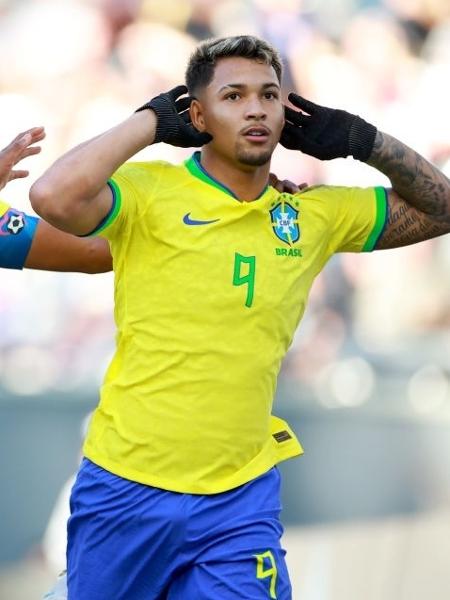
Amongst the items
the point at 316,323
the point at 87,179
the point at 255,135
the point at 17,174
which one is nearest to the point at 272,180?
the point at 255,135

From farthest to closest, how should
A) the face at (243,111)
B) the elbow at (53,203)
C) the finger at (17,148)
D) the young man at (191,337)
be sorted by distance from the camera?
1. the finger at (17,148)
2. the face at (243,111)
3. the young man at (191,337)
4. the elbow at (53,203)

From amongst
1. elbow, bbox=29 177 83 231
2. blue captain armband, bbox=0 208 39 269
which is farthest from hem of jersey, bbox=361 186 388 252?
blue captain armband, bbox=0 208 39 269

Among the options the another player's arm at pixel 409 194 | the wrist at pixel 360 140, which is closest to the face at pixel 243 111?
the wrist at pixel 360 140

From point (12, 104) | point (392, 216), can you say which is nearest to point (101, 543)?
point (392, 216)

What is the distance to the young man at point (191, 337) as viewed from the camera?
3432 millimetres

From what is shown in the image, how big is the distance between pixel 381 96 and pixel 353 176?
401 millimetres

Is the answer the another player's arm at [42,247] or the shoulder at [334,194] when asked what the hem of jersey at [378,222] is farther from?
the another player's arm at [42,247]

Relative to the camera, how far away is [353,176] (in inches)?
255

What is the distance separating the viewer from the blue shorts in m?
3.42

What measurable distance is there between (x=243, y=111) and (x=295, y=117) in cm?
23

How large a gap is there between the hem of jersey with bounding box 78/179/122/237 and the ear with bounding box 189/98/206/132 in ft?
1.20

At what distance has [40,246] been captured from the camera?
13.2 ft

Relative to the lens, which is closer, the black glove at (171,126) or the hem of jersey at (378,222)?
the black glove at (171,126)

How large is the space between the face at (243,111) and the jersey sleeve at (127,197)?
20 cm
